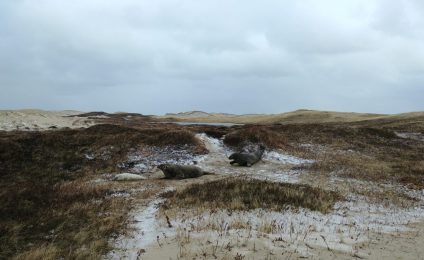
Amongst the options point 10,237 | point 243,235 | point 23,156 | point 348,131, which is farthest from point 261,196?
point 348,131

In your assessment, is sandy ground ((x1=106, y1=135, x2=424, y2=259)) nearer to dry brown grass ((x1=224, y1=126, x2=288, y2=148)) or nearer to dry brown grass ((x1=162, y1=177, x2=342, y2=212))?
dry brown grass ((x1=162, y1=177, x2=342, y2=212))

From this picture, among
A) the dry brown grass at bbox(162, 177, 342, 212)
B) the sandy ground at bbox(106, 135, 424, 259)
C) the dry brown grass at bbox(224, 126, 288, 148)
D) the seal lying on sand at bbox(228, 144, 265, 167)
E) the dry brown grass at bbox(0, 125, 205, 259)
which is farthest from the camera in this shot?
the dry brown grass at bbox(224, 126, 288, 148)

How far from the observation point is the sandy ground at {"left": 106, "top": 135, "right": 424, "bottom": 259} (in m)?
8.41

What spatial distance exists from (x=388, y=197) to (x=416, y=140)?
25976mm

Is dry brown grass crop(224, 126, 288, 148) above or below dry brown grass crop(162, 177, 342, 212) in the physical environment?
above

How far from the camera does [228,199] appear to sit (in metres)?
13.1

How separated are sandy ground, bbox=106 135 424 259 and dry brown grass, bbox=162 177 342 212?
50cm

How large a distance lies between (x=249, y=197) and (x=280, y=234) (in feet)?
11.9

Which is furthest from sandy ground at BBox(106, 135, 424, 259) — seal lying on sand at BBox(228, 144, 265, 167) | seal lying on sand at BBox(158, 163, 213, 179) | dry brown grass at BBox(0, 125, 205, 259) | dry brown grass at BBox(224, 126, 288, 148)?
dry brown grass at BBox(224, 126, 288, 148)

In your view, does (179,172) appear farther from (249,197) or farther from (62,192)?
(249,197)

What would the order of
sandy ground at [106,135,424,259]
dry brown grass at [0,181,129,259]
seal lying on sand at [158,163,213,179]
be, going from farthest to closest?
seal lying on sand at [158,163,213,179] → dry brown grass at [0,181,129,259] → sandy ground at [106,135,424,259]

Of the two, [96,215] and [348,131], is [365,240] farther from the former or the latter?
[348,131]

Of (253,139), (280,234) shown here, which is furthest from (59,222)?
(253,139)

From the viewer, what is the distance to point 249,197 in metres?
13.2
